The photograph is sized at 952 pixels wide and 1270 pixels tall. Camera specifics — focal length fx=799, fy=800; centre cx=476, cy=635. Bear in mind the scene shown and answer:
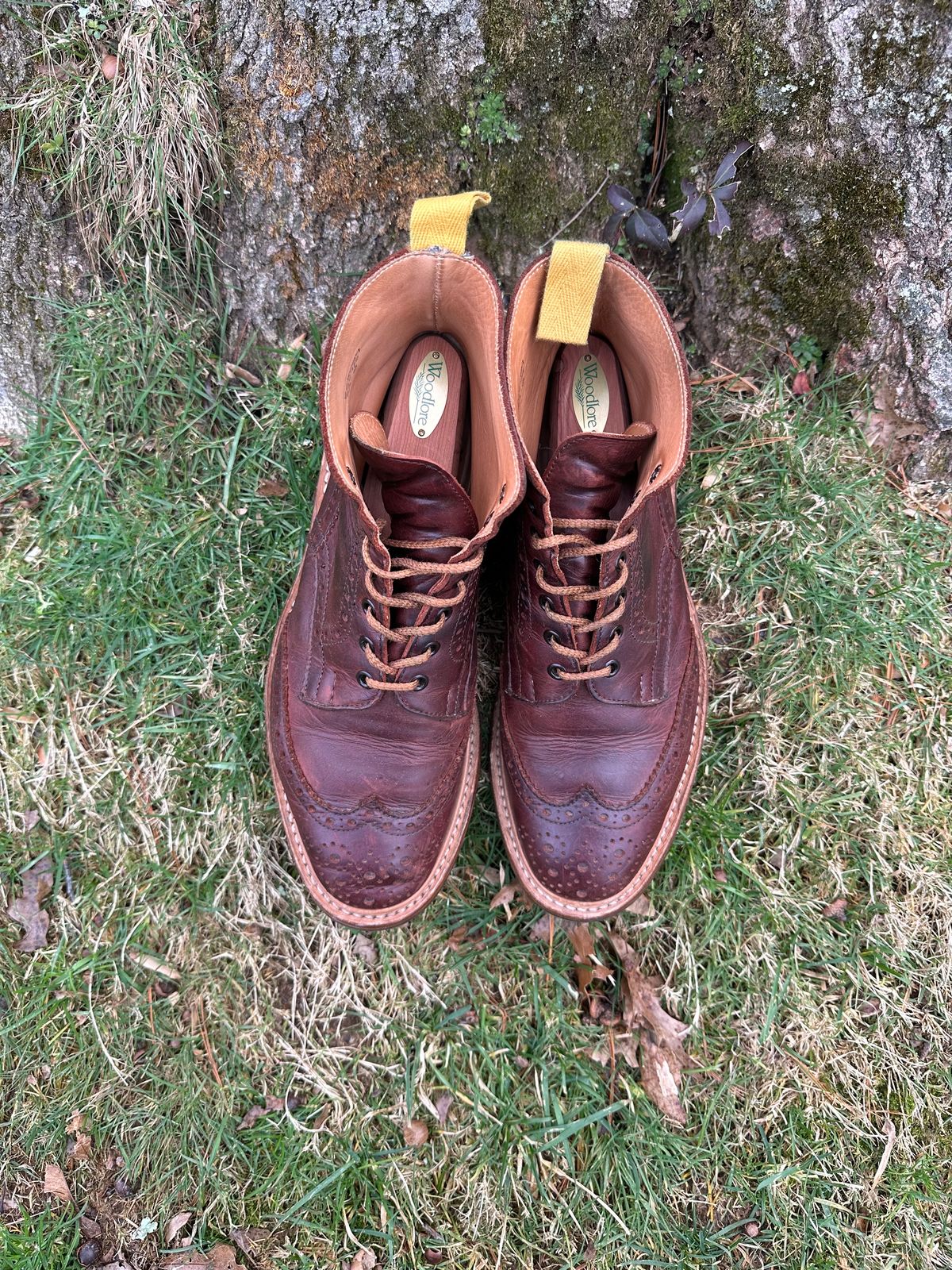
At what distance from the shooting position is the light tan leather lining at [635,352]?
7.02 ft

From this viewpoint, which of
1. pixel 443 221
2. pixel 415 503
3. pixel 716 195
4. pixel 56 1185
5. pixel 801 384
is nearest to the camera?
pixel 443 221

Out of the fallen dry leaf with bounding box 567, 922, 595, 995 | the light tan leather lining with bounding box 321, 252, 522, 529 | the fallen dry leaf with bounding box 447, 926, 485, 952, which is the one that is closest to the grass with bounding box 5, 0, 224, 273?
the light tan leather lining with bounding box 321, 252, 522, 529

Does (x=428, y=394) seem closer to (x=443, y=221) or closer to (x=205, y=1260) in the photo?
(x=443, y=221)

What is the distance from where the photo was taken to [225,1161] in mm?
2381

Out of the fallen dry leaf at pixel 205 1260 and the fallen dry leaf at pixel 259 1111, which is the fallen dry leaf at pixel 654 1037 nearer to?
the fallen dry leaf at pixel 259 1111

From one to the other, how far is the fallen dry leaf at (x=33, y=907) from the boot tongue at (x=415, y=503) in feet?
4.69

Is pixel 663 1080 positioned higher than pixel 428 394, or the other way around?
pixel 428 394

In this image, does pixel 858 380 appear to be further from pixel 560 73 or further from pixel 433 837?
pixel 433 837

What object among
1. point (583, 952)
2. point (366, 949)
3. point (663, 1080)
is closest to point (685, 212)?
point (583, 952)

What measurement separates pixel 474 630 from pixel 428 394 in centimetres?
74

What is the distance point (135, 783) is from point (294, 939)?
0.71 m

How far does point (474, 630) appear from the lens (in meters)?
2.34

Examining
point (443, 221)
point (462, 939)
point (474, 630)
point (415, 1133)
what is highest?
point (443, 221)

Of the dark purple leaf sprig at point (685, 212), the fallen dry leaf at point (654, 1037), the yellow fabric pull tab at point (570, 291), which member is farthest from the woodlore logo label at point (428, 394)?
the fallen dry leaf at point (654, 1037)
